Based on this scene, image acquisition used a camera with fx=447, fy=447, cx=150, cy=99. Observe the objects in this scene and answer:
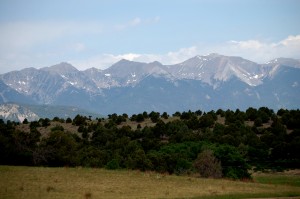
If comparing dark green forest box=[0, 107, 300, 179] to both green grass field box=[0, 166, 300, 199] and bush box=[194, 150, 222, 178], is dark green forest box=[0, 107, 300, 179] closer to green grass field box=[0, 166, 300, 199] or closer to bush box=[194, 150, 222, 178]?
bush box=[194, 150, 222, 178]

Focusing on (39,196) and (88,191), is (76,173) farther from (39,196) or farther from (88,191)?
(39,196)

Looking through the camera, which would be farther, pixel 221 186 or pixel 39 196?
pixel 221 186

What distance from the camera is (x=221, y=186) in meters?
39.2

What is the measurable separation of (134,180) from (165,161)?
69.6 feet

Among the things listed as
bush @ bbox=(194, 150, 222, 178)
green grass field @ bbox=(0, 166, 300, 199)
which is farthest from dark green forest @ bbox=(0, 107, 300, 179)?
green grass field @ bbox=(0, 166, 300, 199)

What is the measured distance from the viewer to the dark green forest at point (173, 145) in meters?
55.3

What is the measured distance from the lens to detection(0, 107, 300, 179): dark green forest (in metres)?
55.3

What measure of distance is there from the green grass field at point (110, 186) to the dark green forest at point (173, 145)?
11.5m

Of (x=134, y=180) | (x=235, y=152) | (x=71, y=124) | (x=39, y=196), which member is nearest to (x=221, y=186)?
(x=134, y=180)

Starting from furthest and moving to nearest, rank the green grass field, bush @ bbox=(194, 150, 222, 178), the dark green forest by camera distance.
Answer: the dark green forest, bush @ bbox=(194, 150, 222, 178), the green grass field

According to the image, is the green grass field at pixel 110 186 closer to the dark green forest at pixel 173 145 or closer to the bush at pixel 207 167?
the bush at pixel 207 167

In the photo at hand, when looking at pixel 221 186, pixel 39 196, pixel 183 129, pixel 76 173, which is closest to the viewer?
pixel 39 196

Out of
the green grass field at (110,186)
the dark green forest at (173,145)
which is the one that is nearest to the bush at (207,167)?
the dark green forest at (173,145)

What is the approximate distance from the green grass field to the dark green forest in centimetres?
1145
